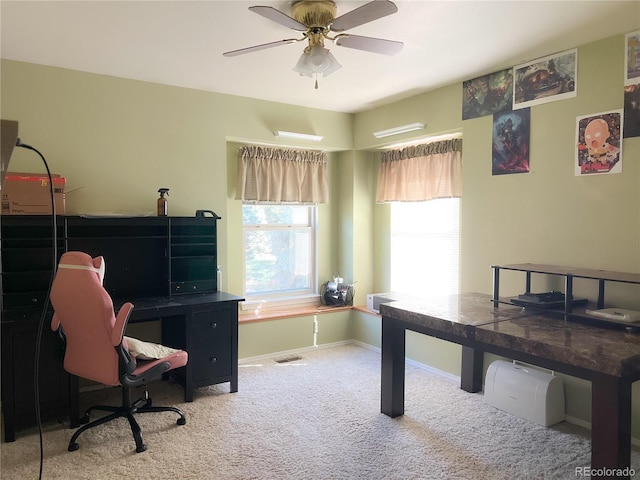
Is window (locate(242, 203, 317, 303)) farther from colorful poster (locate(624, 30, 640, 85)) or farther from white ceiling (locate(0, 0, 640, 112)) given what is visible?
colorful poster (locate(624, 30, 640, 85))

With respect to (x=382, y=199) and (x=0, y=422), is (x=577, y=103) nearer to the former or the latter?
(x=382, y=199)

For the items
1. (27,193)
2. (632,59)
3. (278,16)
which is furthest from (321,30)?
(27,193)

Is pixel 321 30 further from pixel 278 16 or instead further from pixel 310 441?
pixel 310 441

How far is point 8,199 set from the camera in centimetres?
312

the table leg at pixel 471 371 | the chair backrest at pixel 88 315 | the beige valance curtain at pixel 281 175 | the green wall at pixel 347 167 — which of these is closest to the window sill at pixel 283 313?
the green wall at pixel 347 167

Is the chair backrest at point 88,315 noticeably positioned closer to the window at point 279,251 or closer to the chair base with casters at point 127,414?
the chair base with casters at point 127,414

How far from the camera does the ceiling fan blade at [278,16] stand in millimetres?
2084

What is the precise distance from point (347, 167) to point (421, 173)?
0.97m

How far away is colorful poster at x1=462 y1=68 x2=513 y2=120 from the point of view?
11.5ft

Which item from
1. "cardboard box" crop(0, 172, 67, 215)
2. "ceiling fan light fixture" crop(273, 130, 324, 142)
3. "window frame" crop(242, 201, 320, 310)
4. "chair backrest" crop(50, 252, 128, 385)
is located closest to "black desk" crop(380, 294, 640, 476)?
"chair backrest" crop(50, 252, 128, 385)

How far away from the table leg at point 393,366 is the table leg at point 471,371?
758mm

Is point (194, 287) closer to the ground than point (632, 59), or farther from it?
closer to the ground

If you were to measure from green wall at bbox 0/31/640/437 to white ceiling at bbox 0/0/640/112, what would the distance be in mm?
230

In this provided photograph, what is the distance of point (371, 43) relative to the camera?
2.52 m
